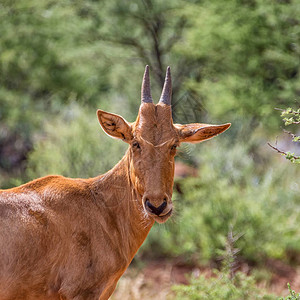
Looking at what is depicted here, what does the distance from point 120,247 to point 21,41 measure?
21.1 meters

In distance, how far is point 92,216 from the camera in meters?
7.28

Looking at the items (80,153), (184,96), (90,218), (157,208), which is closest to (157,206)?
(157,208)

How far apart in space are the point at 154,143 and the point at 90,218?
1.13 m

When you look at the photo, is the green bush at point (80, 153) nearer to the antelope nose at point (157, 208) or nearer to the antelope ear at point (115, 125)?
the antelope ear at point (115, 125)

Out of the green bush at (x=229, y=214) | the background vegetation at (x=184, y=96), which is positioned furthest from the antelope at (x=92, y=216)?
the green bush at (x=229, y=214)

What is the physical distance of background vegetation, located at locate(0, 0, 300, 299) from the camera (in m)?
14.6

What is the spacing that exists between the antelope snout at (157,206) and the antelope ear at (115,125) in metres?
0.93

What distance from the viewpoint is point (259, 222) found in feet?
45.8

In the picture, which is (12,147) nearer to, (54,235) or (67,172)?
(67,172)

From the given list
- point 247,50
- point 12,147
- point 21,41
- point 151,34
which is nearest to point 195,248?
point 247,50

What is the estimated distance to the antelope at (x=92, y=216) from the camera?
6672 mm

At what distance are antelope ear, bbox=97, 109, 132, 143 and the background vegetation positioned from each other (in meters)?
0.92

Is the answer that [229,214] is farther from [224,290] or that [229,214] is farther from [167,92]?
[167,92]

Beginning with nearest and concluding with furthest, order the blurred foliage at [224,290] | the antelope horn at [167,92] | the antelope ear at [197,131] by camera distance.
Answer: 1. the antelope ear at [197,131]
2. the antelope horn at [167,92]
3. the blurred foliage at [224,290]
